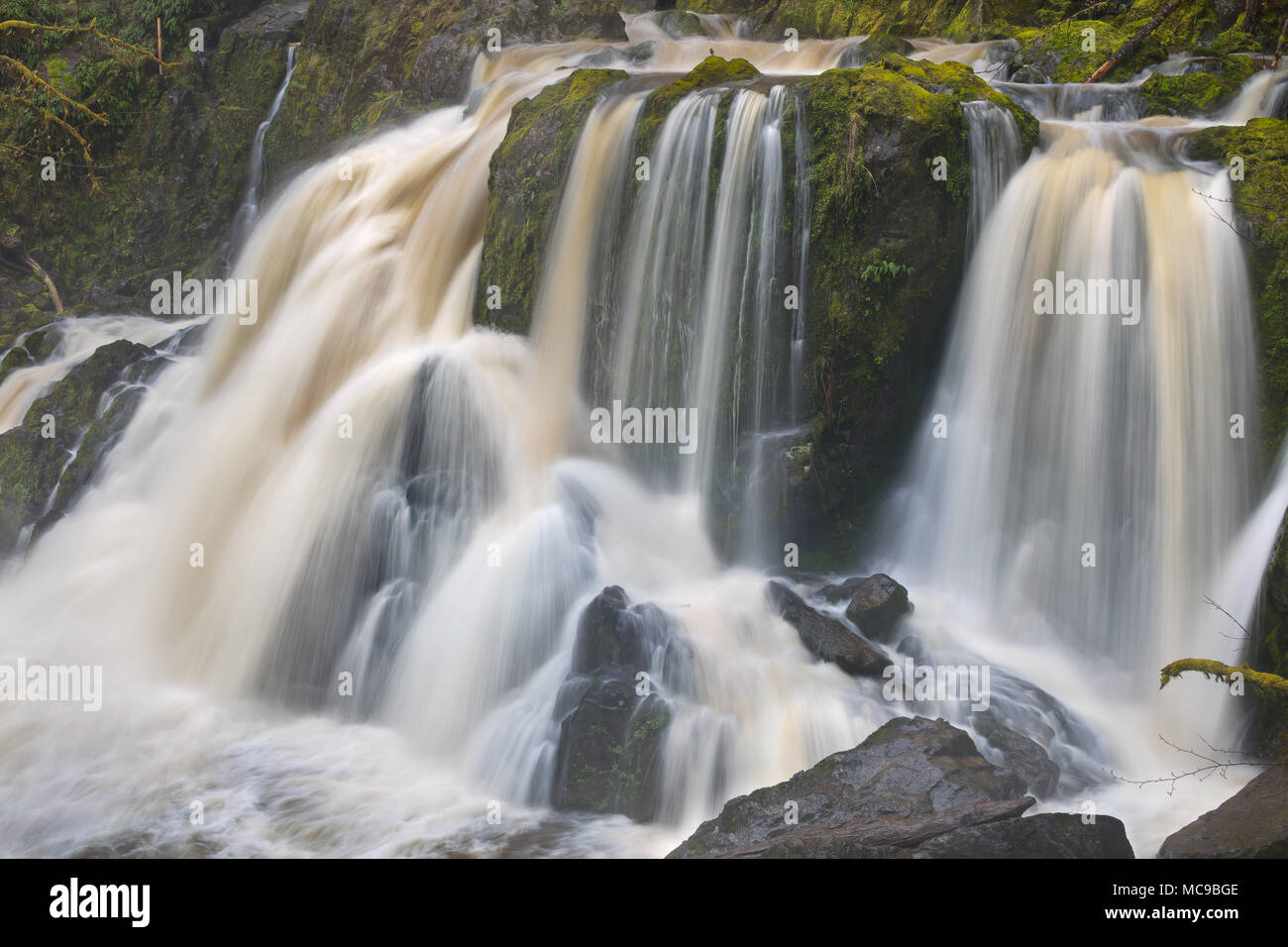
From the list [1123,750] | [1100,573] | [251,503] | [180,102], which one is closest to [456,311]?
[251,503]

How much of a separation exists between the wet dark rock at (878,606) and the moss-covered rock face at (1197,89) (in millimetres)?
5840

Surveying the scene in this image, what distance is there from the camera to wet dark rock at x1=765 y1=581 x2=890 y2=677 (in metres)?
7.29

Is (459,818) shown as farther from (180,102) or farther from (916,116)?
(180,102)

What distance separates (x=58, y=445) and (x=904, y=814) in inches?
389

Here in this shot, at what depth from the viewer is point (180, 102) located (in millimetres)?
17047

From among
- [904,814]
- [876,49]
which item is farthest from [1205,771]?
[876,49]

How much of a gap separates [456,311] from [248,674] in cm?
434

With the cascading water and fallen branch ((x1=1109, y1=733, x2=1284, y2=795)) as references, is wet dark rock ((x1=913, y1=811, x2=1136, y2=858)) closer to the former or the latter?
fallen branch ((x1=1109, y1=733, x2=1284, y2=795))

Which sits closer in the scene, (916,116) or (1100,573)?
(1100,573)

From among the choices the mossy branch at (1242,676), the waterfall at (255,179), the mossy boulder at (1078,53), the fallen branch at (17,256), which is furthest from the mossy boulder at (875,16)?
the fallen branch at (17,256)

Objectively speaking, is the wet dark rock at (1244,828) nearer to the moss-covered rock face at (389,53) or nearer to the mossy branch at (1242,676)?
A: the mossy branch at (1242,676)

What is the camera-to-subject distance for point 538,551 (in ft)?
26.6

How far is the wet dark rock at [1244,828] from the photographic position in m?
5.11

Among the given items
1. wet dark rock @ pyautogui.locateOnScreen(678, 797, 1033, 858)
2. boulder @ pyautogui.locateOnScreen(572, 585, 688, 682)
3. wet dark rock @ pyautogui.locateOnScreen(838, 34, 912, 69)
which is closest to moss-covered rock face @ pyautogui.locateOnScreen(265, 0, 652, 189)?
wet dark rock @ pyautogui.locateOnScreen(838, 34, 912, 69)
